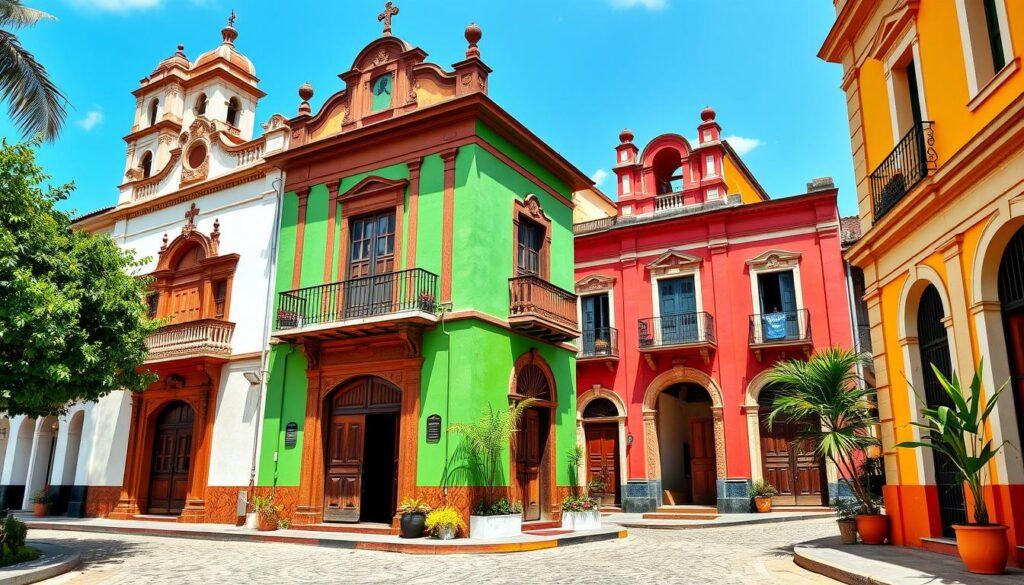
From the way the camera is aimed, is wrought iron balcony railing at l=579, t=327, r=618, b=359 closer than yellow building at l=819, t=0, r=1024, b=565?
No

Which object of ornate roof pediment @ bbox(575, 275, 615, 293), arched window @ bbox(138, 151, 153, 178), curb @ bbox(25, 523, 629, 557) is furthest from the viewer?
ornate roof pediment @ bbox(575, 275, 615, 293)

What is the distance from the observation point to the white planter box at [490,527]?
42.0 ft

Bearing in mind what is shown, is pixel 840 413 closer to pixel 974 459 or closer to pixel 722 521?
pixel 974 459

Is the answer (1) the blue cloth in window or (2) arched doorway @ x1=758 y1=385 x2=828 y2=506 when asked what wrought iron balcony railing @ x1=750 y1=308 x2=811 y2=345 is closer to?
(1) the blue cloth in window

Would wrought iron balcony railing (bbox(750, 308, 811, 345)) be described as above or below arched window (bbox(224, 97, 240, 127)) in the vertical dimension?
below

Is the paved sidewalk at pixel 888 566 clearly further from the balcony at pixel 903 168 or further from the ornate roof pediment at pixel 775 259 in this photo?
the ornate roof pediment at pixel 775 259

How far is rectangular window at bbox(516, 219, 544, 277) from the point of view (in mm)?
16219

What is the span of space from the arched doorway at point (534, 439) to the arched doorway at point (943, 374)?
274 inches

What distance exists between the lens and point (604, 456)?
23250 millimetres

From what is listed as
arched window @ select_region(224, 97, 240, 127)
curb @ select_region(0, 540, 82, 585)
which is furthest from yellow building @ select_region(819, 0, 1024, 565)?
arched window @ select_region(224, 97, 240, 127)

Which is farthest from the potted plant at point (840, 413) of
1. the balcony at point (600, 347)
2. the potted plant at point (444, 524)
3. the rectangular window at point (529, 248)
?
the balcony at point (600, 347)

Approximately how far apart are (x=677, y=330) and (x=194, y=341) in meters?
13.2

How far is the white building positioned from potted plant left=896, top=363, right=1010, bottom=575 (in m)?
12.9

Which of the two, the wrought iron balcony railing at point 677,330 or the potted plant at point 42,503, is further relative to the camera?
the wrought iron balcony railing at point 677,330
